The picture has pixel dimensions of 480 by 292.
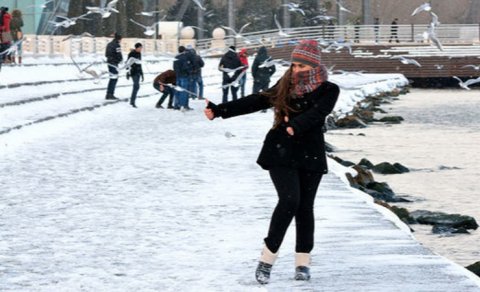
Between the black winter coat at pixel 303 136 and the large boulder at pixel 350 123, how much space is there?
30318 millimetres

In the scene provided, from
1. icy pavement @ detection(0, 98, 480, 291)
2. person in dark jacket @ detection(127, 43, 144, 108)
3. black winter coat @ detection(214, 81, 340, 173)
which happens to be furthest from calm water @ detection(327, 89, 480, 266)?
black winter coat @ detection(214, 81, 340, 173)

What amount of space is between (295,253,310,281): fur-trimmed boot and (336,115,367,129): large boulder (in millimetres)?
30306

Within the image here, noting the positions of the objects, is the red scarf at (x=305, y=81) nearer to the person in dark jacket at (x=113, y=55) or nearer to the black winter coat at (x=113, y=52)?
the person in dark jacket at (x=113, y=55)

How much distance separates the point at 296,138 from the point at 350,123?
3107cm

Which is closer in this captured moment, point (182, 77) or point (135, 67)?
point (182, 77)

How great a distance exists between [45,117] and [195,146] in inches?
181

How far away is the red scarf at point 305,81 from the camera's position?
8766 mm

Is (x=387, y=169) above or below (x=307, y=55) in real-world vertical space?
below

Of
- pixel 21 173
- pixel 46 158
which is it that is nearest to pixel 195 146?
pixel 46 158

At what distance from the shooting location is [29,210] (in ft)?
41.2

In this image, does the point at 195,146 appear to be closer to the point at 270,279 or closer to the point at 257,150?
the point at 257,150

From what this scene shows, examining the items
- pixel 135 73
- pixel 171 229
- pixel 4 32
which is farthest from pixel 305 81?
pixel 4 32

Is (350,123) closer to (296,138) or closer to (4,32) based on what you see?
(4,32)

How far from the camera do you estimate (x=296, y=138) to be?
877cm
